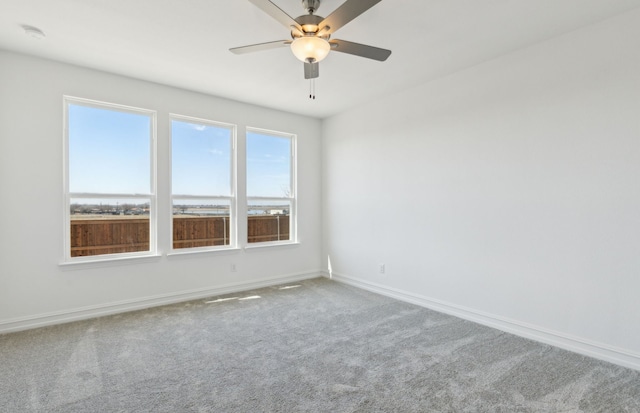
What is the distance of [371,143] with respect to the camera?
460cm

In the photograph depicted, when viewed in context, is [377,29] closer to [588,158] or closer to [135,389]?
[588,158]

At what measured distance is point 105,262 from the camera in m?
3.57

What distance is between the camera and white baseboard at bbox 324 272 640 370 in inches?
98.2

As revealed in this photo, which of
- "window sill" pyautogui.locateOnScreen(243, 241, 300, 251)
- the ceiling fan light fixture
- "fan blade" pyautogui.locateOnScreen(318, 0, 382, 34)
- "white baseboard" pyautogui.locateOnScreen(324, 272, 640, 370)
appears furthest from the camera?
"window sill" pyautogui.locateOnScreen(243, 241, 300, 251)

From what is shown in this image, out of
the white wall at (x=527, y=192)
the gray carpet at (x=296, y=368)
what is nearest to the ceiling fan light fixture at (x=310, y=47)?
the white wall at (x=527, y=192)

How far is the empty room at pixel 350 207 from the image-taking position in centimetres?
→ 231

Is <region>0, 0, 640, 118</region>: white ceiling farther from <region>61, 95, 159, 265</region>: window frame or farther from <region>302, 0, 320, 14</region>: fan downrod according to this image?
<region>61, 95, 159, 265</region>: window frame

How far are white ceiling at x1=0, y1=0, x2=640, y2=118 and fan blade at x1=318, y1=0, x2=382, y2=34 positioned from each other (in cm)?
35

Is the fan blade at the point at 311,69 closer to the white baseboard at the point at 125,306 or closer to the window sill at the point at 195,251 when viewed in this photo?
the window sill at the point at 195,251

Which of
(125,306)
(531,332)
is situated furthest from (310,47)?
(125,306)

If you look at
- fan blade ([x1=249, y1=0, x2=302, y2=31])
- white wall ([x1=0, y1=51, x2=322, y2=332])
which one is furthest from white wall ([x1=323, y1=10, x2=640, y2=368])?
white wall ([x1=0, y1=51, x2=322, y2=332])

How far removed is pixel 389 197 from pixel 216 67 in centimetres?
264

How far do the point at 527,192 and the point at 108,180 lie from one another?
4459 millimetres

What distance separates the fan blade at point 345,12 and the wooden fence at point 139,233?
3.14 metres
